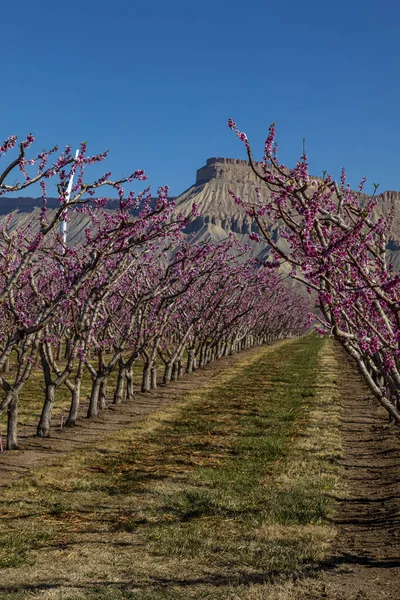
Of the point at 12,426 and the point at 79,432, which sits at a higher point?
the point at 12,426

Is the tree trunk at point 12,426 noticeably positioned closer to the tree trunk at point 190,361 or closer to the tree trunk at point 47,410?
the tree trunk at point 47,410

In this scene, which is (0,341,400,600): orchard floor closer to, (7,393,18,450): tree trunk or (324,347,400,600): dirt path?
(324,347,400,600): dirt path

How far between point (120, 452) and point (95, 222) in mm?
7102

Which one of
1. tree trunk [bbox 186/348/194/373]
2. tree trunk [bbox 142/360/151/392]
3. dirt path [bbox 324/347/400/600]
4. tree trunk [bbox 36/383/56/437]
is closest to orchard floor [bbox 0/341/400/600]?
dirt path [bbox 324/347/400/600]

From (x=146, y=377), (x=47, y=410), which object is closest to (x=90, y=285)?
(x=47, y=410)

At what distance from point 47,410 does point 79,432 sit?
5.10ft

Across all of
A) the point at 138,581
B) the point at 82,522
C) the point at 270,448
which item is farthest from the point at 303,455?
the point at 138,581

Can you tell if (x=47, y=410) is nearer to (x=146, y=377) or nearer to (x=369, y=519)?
(x=369, y=519)

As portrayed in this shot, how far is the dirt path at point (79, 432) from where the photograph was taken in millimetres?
14195

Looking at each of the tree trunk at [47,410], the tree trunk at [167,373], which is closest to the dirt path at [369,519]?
the tree trunk at [47,410]

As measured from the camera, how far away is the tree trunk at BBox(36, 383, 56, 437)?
1712 cm

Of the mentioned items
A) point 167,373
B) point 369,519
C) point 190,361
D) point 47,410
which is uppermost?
point 190,361

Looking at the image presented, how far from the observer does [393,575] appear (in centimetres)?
820

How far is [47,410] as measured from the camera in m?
17.3
